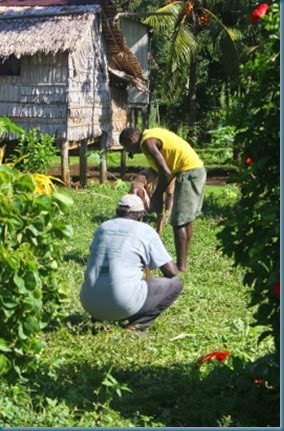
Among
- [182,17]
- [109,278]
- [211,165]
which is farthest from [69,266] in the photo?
[211,165]

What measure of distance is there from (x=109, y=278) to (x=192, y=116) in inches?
849

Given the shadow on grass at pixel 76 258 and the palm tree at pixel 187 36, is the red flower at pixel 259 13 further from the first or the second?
the palm tree at pixel 187 36

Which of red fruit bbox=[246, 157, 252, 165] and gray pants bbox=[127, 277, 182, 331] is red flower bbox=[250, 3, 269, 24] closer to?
red fruit bbox=[246, 157, 252, 165]

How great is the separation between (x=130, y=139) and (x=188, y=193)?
0.84 m

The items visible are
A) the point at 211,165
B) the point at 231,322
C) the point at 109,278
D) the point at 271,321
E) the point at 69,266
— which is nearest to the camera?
the point at 271,321

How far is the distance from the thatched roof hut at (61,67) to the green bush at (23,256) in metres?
13.1

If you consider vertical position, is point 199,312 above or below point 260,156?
below

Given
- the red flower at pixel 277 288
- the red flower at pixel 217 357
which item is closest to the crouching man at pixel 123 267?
the red flower at pixel 217 357

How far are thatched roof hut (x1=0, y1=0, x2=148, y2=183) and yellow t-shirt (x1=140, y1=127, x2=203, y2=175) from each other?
Result: 8.78 m

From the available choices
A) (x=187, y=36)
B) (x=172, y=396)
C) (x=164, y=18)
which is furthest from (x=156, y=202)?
(x=164, y=18)

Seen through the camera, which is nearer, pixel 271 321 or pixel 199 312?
pixel 271 321

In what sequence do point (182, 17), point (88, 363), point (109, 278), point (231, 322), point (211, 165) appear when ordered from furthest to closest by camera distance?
point (211, 165) → point (182, 17) → point (231, 322) → point (109, 278) → point (88, 363)

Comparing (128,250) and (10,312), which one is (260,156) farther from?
(128,250)

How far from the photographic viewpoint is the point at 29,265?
5051 millimetres
